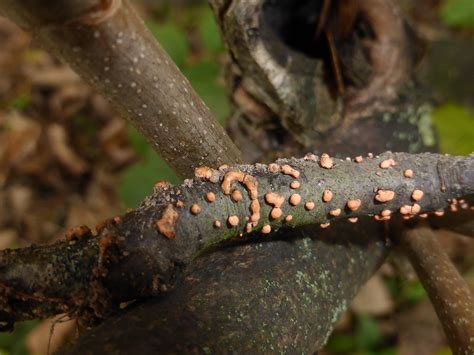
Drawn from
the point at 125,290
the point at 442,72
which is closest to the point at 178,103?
the point at 125,290

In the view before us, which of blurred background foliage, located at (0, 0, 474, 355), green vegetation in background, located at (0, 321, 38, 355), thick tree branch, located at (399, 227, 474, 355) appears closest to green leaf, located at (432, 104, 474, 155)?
blurred background foliage, located at (0, 0, 474, 355)

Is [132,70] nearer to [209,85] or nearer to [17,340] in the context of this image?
[209,85]

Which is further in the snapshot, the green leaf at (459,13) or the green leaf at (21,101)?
the green leaf at (21,101)

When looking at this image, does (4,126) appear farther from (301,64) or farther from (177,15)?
(301,64)

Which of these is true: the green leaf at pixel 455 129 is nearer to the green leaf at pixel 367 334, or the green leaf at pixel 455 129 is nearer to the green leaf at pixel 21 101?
the green leaf at pixel 367 334

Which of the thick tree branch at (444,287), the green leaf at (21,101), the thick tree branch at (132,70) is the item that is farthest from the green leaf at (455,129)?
the green leaf at (21,101)

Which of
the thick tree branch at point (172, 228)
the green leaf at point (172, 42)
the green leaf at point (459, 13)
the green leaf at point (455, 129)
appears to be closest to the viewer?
the thick tree branch at point (172, 228)

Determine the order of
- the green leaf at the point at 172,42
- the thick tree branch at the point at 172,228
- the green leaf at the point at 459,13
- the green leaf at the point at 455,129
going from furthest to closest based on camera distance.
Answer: the green leaf at the point at 459,13 → the green leaf at the point at 172,42 → the green leaf at the point at 455,129 → the thick tree branch at the point at 172,228
